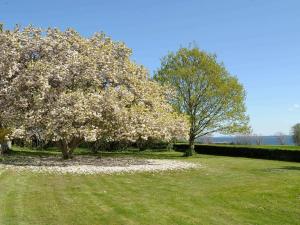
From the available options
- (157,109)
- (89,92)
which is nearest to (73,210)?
(89,92)

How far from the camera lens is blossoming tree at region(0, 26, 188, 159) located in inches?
1155

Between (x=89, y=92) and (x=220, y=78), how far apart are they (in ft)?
61.7

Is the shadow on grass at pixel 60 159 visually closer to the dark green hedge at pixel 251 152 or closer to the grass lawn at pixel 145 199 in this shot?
the grass lawn at pixel 145 199

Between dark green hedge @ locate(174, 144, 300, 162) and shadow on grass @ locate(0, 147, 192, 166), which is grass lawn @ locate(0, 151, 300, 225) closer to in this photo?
shadow on grass @ locate(0, 147, 192, 166)

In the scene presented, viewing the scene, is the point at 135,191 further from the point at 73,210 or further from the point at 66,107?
the point at 66,107

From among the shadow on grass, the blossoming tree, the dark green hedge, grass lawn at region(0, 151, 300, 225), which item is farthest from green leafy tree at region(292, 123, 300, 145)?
grass lawn at region(0, 151, 300, 225)

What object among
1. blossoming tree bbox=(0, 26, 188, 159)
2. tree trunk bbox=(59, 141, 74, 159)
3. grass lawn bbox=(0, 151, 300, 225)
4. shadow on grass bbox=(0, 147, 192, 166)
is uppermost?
blossoming tree bbox=(0, 26, 188, 159)

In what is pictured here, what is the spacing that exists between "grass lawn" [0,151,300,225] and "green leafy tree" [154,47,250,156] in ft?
75.8

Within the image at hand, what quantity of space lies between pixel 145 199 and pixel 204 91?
30912 millimetres

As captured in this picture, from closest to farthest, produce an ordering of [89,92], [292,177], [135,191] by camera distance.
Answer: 1. [135,191]
2. [292,177]
3. [89,92]

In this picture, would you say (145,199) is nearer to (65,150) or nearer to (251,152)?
(65,150)

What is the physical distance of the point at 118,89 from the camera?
32.4 metres

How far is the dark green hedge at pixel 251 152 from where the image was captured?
126 feet

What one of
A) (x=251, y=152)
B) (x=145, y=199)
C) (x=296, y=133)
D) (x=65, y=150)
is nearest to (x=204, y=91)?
(x=251, y=152)
